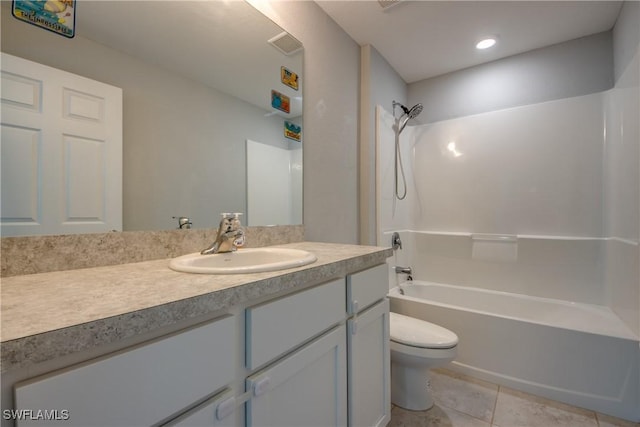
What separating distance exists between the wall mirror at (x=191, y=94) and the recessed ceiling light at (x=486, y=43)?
1.47 meters

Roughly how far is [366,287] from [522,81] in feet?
7.65

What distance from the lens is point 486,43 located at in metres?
2.17

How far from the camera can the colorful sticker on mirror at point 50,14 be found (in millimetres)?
758

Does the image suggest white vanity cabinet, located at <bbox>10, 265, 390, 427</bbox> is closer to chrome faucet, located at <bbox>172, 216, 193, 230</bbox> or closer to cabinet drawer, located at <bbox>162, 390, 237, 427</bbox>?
cabinet drawer, located at <bbox>162, 390, 237, 427</bbox>

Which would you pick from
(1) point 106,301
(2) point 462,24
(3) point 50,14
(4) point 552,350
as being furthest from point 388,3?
(4) point 552,350

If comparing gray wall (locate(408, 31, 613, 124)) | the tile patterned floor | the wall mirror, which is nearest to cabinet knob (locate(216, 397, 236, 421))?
the wall mirror

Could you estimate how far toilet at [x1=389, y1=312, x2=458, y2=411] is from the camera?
1487 mm

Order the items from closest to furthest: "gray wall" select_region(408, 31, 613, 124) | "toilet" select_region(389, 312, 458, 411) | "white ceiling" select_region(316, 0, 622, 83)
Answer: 1. "toilet" select_region(389, 312, 458, 411)
2. "white ceiling" select_region(316, 0, 622, 83)
3. "gray wall" select_region(408, 31, 613, 124)

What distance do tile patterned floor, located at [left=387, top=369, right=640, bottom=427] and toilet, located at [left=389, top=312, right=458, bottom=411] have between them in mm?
66

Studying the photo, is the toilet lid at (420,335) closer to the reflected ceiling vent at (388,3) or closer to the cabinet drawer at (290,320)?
the cabinet drawer at (290,320)

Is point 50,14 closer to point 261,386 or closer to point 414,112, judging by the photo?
point 261,386

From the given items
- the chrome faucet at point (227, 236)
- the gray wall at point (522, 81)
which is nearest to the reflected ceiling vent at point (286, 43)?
the chrome faucet at point (227, 236)

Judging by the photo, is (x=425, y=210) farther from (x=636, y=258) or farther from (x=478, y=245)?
(x=636, y=258)

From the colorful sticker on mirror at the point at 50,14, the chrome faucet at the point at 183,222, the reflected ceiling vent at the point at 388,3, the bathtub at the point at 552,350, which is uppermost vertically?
the reflected ceiling vent at the point at 388,3
